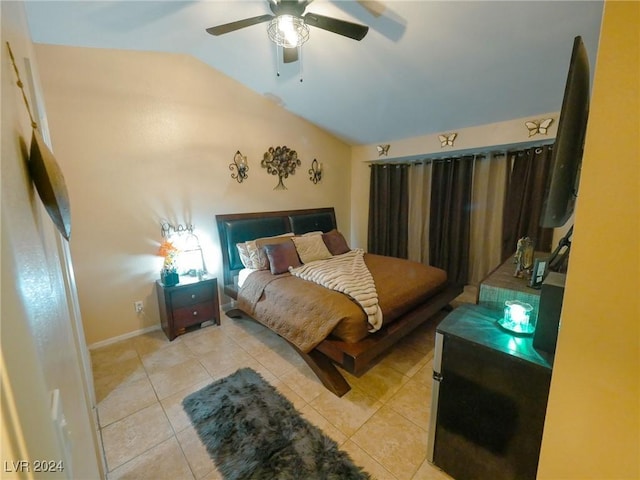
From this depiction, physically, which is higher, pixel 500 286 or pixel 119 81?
pixel 119 81

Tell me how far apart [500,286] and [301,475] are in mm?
1494

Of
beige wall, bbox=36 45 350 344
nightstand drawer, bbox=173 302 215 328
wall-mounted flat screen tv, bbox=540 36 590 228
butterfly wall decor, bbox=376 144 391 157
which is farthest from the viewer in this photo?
butterfly wall decor, bbox=376 144 391 157

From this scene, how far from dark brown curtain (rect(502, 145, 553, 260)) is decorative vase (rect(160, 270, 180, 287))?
3909mm

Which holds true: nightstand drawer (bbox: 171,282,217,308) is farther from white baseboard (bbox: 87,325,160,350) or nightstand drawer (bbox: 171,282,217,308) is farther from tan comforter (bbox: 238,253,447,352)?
white baseboard (bbox: 87,325,160,350)

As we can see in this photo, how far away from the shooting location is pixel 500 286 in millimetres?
1524

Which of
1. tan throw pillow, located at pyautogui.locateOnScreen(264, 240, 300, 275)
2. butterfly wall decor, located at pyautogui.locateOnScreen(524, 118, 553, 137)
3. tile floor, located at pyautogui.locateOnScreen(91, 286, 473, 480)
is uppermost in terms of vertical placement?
butterfly wall decor, located at pyautogui.locateOnScreen(524, 118, 553, 137)

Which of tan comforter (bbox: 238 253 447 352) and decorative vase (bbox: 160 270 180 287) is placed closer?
tan comforter (bbox: 238 253 447 352)

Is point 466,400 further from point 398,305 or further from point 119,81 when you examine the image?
point 119,81

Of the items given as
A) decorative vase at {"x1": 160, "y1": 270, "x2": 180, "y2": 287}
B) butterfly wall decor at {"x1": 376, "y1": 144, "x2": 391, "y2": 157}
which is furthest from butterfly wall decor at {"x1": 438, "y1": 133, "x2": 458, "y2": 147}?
decorative vase at {"x1": 160, "y1": 270, "x2": 180, "y2": 287}

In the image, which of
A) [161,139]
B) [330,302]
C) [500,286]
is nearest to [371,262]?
[330,302]

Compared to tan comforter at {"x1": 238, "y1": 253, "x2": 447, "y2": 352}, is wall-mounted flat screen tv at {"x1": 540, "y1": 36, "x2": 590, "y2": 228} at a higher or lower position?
higher

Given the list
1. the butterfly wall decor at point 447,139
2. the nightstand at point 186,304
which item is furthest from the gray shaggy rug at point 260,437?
the butterfly wall decor at point 447,139

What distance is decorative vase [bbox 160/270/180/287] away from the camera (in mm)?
2615

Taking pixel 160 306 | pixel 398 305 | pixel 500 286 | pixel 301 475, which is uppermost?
pixel 500 286
